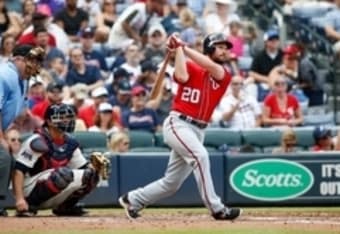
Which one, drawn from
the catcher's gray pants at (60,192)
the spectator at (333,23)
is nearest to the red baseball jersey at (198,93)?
the catcher's gray pants at (60,192)

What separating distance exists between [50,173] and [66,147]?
11.9 inches

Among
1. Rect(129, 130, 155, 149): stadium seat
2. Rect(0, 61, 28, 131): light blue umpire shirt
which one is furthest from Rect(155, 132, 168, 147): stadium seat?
Rect(0, 61, 28, 131): light blue umpire shirt

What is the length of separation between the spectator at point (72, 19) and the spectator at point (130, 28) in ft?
1.46

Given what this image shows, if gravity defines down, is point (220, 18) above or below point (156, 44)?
above

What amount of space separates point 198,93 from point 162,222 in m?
1.22

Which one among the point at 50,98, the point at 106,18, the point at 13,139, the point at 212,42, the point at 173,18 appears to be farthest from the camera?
the point at 173,18

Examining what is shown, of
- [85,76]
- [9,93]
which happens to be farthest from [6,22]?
[9,93]

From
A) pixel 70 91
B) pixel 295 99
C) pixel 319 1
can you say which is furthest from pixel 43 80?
pixel 319 1

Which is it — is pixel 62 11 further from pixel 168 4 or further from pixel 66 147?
pixel 66 147

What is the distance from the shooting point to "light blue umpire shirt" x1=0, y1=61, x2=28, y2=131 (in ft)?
38.4

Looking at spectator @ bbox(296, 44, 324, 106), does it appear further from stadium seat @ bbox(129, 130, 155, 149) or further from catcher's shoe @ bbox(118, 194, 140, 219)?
catcher's shoe @ bbox(118, 194, 140, 219)

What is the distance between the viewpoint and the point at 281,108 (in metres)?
17.0

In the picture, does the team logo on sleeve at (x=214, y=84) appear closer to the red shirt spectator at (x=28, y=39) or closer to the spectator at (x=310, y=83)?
the red shirt spectator at (x=28, y=39)

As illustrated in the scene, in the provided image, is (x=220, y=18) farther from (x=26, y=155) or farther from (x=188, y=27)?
(x=26, y=155)
